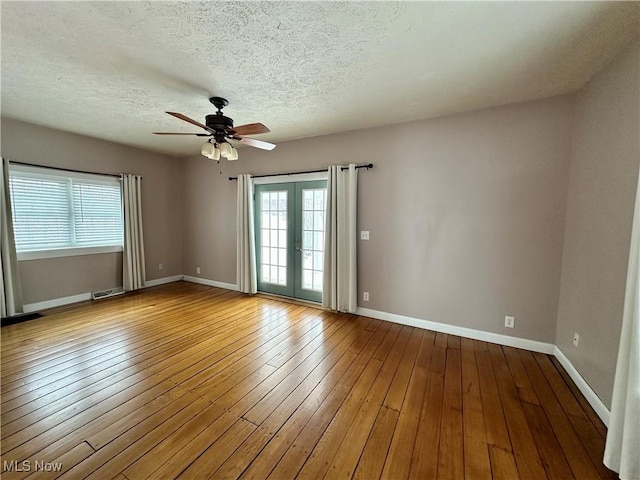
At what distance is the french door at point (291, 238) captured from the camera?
4.22 meters

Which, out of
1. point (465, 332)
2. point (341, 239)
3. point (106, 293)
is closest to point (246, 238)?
point (341, 239)

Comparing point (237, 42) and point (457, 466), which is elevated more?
point (237, 42)

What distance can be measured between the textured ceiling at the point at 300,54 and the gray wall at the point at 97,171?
0.75 metres

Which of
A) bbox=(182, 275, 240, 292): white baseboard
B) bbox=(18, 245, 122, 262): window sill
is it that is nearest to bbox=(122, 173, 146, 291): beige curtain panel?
bbox=(18, 245, 122, 262): window sill

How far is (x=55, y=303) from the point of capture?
13.1 ft

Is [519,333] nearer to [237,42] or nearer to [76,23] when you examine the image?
[237,42]

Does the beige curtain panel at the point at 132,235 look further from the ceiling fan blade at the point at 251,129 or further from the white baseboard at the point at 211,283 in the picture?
the ceiling fan blade at the point at 251,129

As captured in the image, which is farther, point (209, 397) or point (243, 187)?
point (243, 187)

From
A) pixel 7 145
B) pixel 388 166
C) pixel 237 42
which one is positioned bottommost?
pixel 388 166

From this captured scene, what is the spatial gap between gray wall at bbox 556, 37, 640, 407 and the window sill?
6.54 metres

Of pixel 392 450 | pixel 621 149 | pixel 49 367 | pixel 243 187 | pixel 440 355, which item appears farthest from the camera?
pixel 243 187

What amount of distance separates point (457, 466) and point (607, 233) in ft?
Result: 6.63

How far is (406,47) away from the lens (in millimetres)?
1928

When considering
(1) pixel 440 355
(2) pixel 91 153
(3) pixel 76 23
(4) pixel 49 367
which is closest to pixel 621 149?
(1) pixel 440 355
